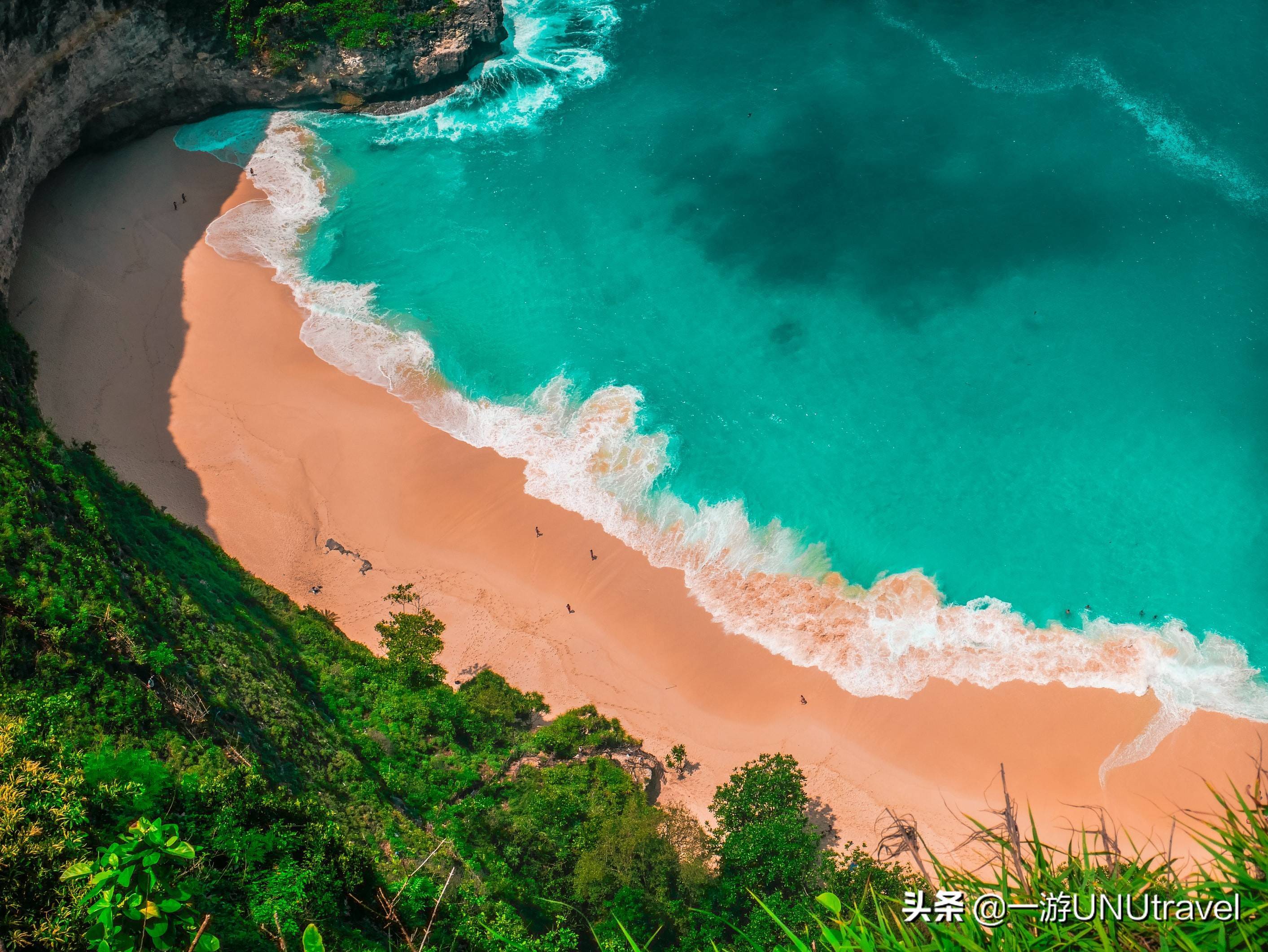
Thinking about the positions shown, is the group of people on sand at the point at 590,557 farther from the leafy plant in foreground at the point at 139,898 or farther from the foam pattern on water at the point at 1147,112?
the foam pattern on water at the point at 1147,112

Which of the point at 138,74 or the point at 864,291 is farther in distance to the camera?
the point at 138,74

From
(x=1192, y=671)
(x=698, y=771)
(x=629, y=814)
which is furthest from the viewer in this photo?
(x=1192, y=671)

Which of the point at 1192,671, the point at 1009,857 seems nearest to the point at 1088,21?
the point at 1192,671

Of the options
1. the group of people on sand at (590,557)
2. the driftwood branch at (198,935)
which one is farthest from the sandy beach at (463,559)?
the driftwood branch at (198,935)

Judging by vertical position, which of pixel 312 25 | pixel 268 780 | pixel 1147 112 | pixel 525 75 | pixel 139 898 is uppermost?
pixel 312 25

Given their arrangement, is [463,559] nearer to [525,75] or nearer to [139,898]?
[139,898]

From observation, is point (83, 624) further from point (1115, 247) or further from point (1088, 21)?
point (1088, 21)

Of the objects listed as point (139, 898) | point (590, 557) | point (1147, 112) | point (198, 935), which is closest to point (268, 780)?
point (139, 898)

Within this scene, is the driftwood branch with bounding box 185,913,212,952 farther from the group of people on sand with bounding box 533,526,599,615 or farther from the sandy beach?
the group of people on sand with bounding box 533,526,599,615

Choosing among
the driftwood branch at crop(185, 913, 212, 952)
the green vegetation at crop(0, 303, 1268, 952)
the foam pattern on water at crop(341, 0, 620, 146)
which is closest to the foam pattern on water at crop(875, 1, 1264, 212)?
the foam pattern on water at crop(341, 0, 620, 146)
